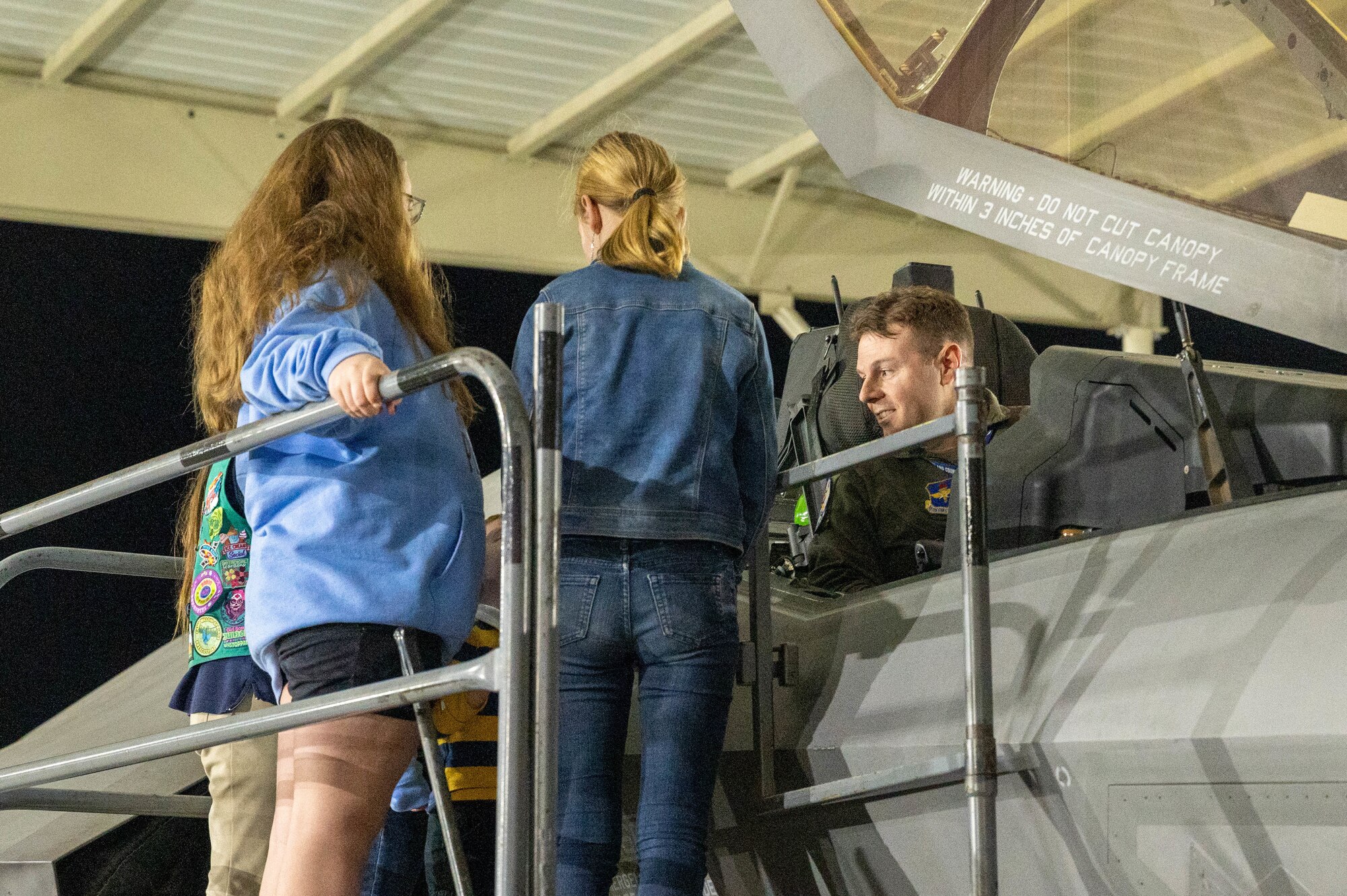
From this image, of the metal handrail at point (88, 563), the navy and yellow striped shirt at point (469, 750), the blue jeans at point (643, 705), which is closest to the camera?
the blue jeans at point (643, 705)

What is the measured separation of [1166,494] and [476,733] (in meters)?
1.35

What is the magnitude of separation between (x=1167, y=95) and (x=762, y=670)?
1.32 metres

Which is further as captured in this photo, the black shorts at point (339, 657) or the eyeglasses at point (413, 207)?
the eyeglasses at point (413, 207)

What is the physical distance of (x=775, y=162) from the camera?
11016 mm

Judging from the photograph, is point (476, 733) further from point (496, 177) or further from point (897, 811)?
point (496, 177)

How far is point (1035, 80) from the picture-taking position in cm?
202

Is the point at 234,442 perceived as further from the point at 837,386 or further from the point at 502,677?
the point at 837,386

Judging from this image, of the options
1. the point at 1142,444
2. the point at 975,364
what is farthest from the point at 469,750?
the point at 975,364

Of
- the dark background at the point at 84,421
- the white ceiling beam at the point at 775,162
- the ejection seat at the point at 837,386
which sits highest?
the white ceiling beam at the point at 775,162

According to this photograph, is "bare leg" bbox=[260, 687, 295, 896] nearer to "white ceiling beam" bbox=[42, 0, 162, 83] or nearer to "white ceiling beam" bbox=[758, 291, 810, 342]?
"white ceiling beam" bbox=[42, 0, 162, 83]

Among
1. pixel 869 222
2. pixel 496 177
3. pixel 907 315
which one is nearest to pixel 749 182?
pixel 869 222

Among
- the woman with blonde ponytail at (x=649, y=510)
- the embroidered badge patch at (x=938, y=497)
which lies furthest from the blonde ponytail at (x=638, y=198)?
Result: the embroidered badge patch at (x=938, y=497)

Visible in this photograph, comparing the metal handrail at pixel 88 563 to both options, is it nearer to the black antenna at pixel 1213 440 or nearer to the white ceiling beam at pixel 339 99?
the black antenna at pixel 1213 440

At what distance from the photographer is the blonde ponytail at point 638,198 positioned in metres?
2.46
